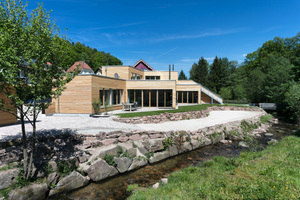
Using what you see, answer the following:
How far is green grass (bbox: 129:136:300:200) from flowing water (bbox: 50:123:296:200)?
3.19ft

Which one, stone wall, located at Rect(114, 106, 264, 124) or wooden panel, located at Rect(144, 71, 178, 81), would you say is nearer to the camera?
stone wall, located at Rect(114, 106, 264, 124)

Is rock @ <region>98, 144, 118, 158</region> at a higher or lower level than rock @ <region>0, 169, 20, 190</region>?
higher

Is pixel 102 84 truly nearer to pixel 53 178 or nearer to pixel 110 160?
pixel 110 160

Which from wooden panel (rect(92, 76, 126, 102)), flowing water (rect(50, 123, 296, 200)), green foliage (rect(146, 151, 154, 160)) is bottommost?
flowing water (rect(50, 123, 296, 200))

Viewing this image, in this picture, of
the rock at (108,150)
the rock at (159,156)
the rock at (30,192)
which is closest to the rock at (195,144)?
the rock at (159,156)

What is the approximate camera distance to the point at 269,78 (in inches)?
1168

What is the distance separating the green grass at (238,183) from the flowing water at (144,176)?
974 mm

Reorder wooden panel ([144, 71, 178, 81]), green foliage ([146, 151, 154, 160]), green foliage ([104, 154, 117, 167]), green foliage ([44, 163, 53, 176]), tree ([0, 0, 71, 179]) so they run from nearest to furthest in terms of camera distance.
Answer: tree ([0, 0, 71, 179]) < green foliage ([44, 163, 53, 176]) < green foliage ([104, 154, 117, 167]) < green foliage ([146, 151, 154, 160]) < wooden panel ([144, 71, 178, 81])

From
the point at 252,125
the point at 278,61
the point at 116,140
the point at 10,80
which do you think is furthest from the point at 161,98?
the point at 278,61

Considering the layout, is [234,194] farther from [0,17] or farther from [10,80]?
[0,17]

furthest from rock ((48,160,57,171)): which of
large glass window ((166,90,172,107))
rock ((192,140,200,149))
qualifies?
large glass window ((166,90,172,107))

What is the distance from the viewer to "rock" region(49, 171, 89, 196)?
6.42 metres

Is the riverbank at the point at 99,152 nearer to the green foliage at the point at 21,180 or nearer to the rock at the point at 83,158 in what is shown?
the rock at the point at 83,158

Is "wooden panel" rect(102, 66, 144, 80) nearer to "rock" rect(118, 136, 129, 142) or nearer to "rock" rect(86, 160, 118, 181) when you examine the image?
"rock" rect(118, 136, 129, 142)
